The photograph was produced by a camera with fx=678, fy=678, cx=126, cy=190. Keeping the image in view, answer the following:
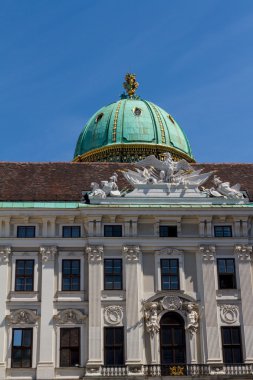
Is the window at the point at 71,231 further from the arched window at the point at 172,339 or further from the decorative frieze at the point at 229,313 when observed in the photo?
the decorative frieze at the point at 229,313

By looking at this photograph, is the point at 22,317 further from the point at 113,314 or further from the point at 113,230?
the point at 113,230

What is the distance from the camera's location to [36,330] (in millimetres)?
37062

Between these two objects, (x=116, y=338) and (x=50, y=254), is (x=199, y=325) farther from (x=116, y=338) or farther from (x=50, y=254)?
(x=50, y=254)

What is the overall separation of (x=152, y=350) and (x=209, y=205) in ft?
29.5

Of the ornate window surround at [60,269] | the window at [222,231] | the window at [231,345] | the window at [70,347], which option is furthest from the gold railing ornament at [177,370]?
the window at [222,231]

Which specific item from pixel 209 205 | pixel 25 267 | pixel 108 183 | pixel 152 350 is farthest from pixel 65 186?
pixel 152 350

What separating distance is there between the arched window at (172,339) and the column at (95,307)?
347 cm

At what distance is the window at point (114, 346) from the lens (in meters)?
36.5

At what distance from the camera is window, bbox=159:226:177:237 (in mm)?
39219

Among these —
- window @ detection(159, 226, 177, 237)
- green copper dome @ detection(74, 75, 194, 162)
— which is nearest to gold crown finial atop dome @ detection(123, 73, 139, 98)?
green copper dome @ detection(74, 75, 194, 162)

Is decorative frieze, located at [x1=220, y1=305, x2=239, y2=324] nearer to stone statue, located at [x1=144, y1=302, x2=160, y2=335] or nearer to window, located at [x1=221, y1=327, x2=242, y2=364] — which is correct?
window, located at [x1=221, y1=327, x2=242, y2=364]

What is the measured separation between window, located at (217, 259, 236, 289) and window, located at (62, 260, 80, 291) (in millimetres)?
8081

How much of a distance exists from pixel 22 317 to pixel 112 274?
5.51m

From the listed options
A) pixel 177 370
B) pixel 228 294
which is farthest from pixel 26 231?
pixel 228 294
